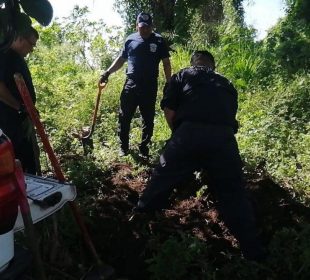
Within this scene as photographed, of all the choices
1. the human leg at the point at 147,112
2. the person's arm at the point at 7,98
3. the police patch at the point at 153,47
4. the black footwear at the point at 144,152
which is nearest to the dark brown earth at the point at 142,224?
the person's arm at the point at 7,98

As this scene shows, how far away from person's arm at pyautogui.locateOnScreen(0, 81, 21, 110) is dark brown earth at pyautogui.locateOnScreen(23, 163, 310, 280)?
93 centimetres

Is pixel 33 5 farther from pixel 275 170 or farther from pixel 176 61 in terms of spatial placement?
pixel 176 61

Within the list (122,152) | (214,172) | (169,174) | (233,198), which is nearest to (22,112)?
(169,174)

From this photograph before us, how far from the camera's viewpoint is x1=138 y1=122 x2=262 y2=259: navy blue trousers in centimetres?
330

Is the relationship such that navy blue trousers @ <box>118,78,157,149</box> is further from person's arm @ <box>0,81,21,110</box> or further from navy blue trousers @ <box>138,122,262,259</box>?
Result: person's arm @ <box>0,81,21,110</box>

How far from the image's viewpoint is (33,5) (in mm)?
1962

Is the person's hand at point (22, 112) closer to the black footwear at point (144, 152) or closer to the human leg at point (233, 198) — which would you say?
the human leg at point (233, 198)

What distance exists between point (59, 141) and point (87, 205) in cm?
236

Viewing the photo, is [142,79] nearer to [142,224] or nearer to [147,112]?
[147,112]

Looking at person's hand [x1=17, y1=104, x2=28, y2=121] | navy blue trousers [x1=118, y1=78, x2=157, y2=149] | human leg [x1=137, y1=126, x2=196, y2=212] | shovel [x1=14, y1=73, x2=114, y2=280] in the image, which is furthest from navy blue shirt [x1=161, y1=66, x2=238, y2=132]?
navy blue trousers [x1=118, y1=78, x2=157, y2=149]

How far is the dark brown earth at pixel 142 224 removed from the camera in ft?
10.6

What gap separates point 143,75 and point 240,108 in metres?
2.15

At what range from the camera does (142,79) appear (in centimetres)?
566

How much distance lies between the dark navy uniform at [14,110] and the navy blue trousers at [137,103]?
1.92m
